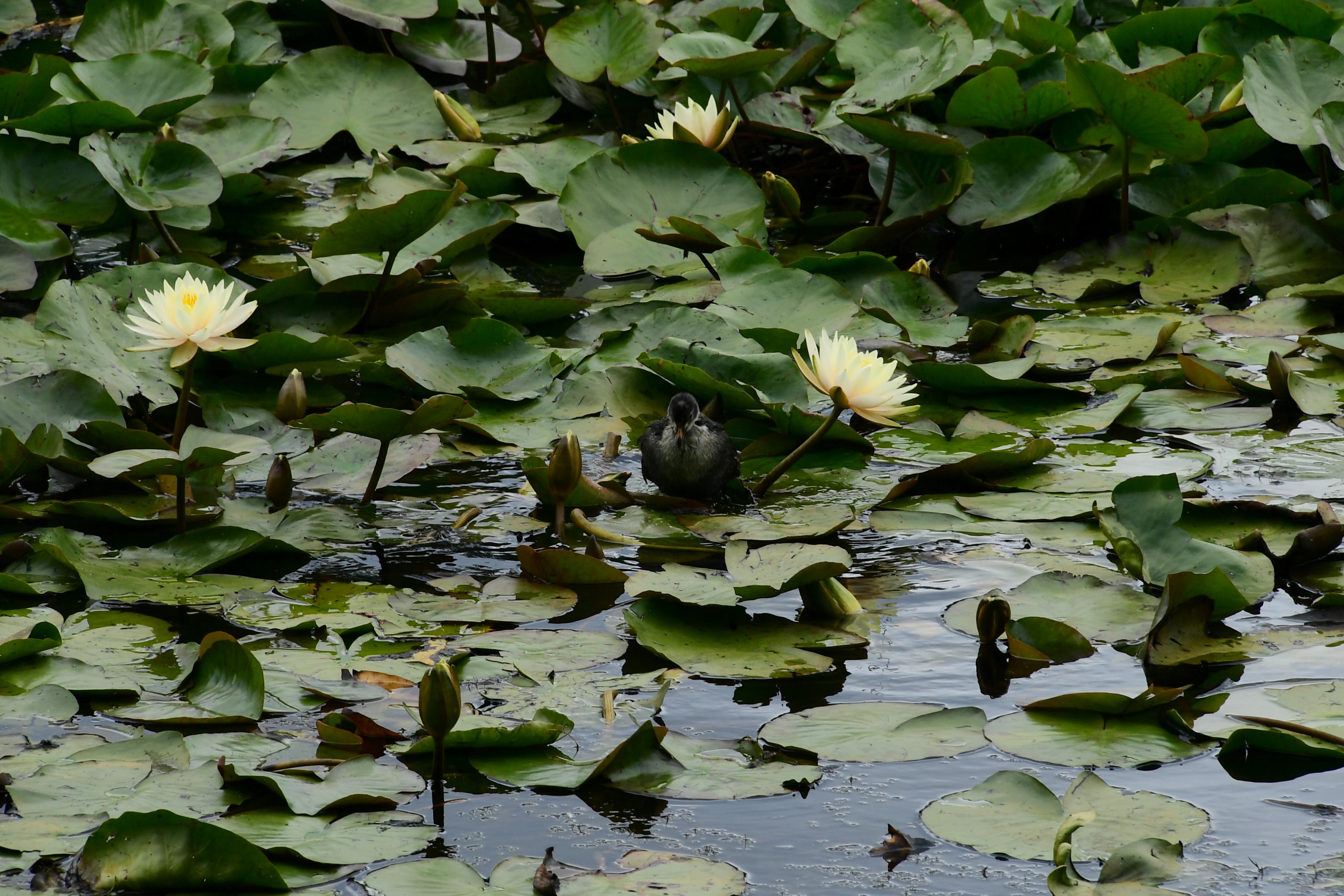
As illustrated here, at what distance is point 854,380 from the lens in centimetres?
362

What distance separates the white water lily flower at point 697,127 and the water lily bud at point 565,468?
83.5 inches

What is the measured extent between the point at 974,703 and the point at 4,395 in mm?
2806

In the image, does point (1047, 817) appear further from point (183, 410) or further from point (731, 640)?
point (183, 410)

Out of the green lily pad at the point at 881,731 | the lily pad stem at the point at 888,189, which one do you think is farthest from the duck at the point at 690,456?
the lily pad stem at the point at 888,189

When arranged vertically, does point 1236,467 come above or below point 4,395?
above

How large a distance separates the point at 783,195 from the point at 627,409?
189 cm

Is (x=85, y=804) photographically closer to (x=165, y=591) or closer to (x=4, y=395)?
(x=165, y=591)

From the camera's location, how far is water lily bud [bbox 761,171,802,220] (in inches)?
229

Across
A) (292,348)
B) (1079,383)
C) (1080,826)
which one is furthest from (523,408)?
(1080,826)

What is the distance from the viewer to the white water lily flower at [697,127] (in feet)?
17.5

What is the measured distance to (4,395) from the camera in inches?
151

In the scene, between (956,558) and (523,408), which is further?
(523,408)

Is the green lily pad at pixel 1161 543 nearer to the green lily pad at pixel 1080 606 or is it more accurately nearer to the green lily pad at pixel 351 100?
the green lily pad at pixel 1080 606

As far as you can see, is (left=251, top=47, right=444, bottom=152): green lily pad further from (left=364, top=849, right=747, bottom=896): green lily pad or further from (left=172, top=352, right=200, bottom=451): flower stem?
(left=364, top=849, right=747, bottom=896): green lily pad
